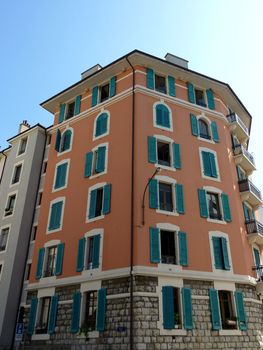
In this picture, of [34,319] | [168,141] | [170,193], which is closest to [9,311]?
Answer: [34,319]

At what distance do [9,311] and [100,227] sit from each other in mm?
10923

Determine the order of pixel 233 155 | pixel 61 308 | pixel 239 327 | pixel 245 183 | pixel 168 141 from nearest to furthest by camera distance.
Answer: pixel 239 327, pixel 61 308, pixel 168 141, pixel 245 183, pixel 233 155

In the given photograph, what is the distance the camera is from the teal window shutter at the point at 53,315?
19.2 m

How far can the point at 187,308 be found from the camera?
56.9 feet

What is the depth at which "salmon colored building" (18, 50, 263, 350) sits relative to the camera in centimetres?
1733

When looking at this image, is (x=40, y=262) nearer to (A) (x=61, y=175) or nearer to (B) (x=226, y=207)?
(A) (x=61, y=175)

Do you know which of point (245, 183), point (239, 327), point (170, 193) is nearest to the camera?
point (239, 327)

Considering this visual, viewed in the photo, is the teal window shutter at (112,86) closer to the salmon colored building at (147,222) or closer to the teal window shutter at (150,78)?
the salmon colored building at (147,222)

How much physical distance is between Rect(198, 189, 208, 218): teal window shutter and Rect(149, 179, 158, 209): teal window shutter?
3.25 meters

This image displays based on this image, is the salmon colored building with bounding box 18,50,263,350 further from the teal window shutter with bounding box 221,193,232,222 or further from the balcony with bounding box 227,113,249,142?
the balcony with bounding box 227,113,249,142

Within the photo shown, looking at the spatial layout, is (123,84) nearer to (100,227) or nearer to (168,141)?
(168,141)

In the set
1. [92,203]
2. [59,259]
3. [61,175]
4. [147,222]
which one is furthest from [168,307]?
[61,175]

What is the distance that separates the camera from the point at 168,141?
894 inches

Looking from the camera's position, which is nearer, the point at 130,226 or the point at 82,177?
the point at 130,226
